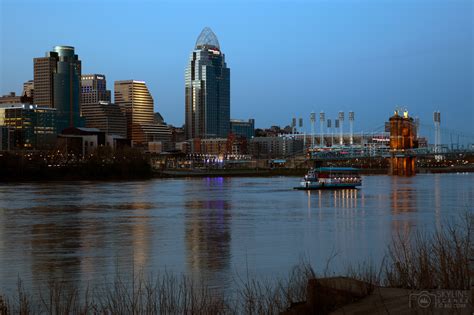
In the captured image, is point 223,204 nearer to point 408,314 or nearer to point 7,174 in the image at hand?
point 408,314

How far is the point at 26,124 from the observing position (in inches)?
7269

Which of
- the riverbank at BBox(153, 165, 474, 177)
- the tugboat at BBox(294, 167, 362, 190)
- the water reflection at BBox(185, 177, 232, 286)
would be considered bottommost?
the water reflection at BBox(185, 177, 232, 286)

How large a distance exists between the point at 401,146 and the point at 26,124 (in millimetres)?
94692

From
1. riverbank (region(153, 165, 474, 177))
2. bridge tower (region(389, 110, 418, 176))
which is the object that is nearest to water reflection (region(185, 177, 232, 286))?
riverbank (region(153, 165, 474, 177))

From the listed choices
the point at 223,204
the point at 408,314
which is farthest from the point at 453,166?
the point at 408,314

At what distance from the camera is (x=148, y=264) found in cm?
1894

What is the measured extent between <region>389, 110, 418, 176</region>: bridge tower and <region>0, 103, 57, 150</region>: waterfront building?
8211 cm

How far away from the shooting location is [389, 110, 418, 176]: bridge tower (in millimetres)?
139625

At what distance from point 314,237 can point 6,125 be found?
6618 inches

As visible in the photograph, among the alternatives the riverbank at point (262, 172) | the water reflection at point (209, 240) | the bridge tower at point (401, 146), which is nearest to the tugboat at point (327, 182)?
the water reflection at point (209, 240)

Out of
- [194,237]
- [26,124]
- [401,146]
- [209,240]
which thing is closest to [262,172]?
[401,146]

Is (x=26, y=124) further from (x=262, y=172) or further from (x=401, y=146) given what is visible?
(x=401, y=146)

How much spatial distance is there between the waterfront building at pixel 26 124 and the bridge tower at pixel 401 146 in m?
82.1

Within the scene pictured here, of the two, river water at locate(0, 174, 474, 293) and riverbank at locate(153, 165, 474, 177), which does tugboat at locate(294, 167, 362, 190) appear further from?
riverbank at locate(153, 165, 474, 177)
